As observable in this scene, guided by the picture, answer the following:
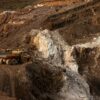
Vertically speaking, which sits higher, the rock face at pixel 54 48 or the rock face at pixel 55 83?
the rock face at pixel 54 48

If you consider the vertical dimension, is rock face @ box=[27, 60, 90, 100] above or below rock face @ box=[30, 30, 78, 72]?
below

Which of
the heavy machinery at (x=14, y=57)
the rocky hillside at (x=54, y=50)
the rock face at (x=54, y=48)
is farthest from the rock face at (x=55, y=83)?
the rock face at (x=54, y=48)

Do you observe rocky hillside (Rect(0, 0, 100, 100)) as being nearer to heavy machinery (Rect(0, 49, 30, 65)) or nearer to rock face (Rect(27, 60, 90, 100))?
rock face (Rect(27, 60, 90, 100))

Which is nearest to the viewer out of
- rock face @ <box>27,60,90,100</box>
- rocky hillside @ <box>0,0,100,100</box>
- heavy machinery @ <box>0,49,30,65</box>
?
rocky hillside @ <box>0,0,100,100</box>

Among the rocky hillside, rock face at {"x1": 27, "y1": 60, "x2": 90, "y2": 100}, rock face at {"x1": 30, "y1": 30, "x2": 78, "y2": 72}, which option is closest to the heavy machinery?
the rocky hillside

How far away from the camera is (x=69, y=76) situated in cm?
1947

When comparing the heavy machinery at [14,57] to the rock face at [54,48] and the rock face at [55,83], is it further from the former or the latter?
the rock face at [54,48]

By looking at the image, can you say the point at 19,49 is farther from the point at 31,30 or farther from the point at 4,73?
the point at 4,73

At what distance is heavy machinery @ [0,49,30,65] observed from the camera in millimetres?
19673

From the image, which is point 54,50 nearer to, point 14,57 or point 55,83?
point 14,57

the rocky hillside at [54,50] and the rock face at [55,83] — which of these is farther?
the rock face at [55,83]

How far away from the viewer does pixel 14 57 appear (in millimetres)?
20125

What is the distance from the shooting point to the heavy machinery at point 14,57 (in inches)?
775

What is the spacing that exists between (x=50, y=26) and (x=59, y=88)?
211 inches
